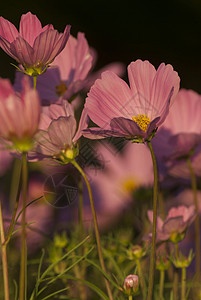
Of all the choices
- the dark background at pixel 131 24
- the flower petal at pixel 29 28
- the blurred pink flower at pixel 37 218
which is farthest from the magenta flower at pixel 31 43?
the dark background at pixel 131 24

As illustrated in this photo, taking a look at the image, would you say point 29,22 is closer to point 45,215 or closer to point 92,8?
point 45,215

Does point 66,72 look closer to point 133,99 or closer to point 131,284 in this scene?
point 133,99

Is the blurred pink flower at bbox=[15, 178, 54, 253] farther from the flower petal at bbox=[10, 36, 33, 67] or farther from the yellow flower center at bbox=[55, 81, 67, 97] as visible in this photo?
the flower petal at bbox=[10, 36, 33, 67]

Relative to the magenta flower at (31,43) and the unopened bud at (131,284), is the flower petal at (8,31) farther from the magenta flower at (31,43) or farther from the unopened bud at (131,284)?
the unopened bud at (131,284)

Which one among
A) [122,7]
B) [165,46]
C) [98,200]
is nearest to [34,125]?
[98,200]

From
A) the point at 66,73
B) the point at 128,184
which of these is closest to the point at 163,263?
the point at 66,73

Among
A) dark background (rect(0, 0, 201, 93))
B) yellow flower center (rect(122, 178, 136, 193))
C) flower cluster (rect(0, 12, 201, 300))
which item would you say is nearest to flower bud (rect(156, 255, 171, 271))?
flower cluster (rect(0, 12, 201, 300))
